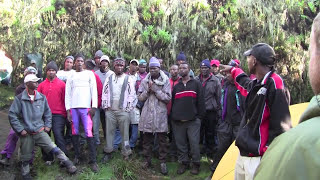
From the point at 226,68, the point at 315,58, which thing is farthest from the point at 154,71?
the point at 315,58

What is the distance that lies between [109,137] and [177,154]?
5.26 feet

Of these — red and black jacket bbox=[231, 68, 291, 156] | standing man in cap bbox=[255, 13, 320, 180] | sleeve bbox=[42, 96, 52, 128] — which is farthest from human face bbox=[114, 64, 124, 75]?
standing man in cap bbox=[255, 13, 320, 180]

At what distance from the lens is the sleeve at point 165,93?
6219mm

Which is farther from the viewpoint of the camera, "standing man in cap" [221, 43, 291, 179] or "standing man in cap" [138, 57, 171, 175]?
"standing man in cap" [138, 57, 171, 175]

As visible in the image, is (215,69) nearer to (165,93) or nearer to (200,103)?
(200,103)

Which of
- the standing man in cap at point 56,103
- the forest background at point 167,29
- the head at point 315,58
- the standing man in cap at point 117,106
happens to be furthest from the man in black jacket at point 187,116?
the head at point 315,58

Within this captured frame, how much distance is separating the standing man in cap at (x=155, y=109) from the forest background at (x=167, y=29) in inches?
138

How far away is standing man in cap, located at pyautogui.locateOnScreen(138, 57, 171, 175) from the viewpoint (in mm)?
6270

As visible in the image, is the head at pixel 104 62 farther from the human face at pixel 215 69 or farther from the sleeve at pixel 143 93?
the human face at pixel 215 69

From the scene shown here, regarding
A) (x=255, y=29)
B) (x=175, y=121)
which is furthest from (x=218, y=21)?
(x=175, y=121)

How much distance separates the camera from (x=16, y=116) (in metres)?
5.51

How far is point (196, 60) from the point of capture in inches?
395

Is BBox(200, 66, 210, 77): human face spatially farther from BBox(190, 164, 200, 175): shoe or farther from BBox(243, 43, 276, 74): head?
BBox(243, 43, 276, 74): head

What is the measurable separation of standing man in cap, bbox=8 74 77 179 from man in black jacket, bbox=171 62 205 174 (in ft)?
6.76
